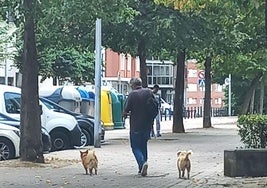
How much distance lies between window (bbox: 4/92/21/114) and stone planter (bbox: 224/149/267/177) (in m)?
8.61

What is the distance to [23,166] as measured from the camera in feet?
58.5

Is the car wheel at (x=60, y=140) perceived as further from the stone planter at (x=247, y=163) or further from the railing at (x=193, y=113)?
the railing at (x=193, y=113)

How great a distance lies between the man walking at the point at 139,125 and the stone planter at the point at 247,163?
1.71m

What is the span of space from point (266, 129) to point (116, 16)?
5.19m

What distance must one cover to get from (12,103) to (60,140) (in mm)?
2319

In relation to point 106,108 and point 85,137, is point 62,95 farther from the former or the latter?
point 106,108

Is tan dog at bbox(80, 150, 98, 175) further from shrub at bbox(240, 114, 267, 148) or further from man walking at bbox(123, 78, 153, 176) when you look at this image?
shrub at bbox(240, 114, 267, 148)

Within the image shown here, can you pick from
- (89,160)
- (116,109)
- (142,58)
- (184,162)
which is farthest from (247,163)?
(116,109)

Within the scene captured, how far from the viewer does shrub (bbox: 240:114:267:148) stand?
1739 centimetres

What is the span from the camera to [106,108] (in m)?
39.9

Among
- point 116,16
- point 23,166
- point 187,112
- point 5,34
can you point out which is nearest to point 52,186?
point 23,166

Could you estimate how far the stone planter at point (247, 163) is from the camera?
52.2 ft

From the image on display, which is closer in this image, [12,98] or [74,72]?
[12,98]

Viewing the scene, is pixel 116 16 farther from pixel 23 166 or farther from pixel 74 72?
pixel 74 72
